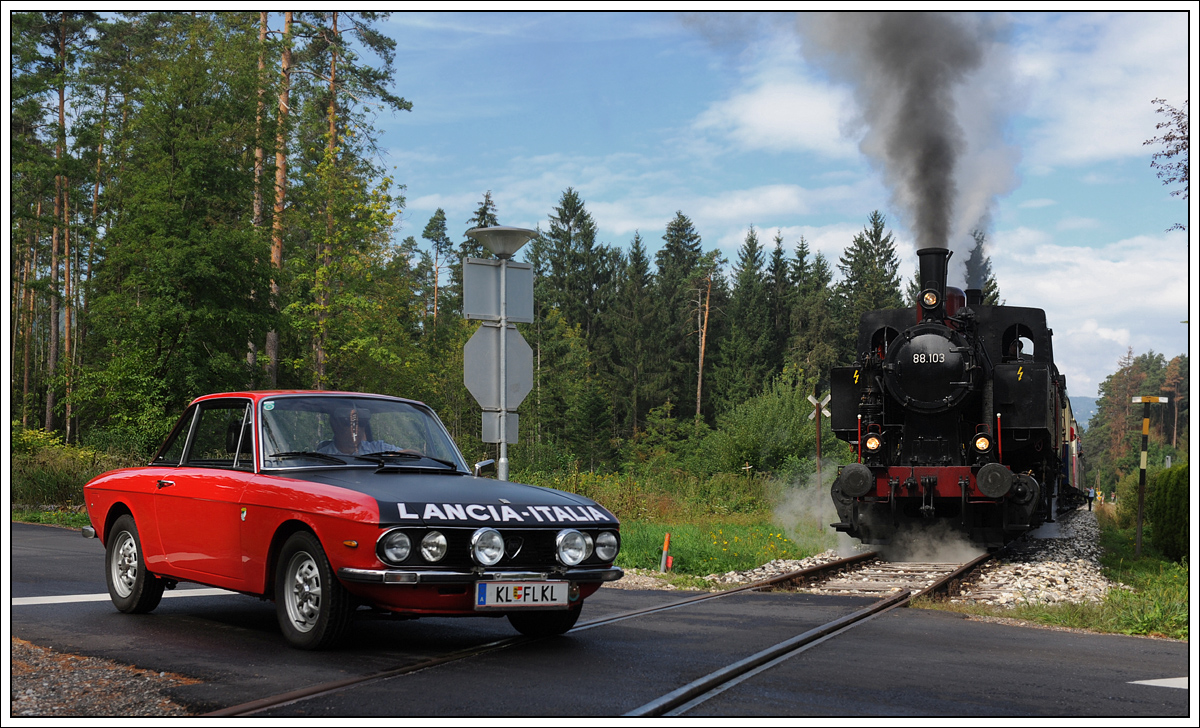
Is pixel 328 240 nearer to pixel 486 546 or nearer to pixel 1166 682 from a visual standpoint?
pixel 486 546

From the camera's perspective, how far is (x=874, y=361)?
16.8 metres

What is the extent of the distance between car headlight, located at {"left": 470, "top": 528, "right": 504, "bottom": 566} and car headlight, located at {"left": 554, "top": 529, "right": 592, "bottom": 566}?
0.44 m

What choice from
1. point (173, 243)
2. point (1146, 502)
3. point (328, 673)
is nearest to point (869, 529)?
point (1146, 502)

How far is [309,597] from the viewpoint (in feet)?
21.9

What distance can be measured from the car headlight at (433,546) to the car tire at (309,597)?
571mm

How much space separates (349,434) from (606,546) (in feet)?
6.45

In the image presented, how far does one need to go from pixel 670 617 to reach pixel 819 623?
1.20 metres

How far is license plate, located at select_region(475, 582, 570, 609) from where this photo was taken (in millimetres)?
6422

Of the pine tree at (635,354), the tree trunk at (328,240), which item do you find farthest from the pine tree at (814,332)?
the tree trunk at (328,240)

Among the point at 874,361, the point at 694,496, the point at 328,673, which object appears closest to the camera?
the point at 328,673

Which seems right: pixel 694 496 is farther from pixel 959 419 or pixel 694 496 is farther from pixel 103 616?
pixel 103 616

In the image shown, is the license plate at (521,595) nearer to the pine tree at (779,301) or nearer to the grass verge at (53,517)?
the grass verge at (53,517)

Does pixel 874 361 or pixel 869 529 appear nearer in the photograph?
pixel 869 529

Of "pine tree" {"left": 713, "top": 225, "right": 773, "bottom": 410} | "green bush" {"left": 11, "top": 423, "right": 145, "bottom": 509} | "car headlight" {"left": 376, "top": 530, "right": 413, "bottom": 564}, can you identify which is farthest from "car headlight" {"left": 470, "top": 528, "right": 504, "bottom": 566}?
"pine tree" {"left": 713, "top": 225, "right": 773, "bottom": 410}
